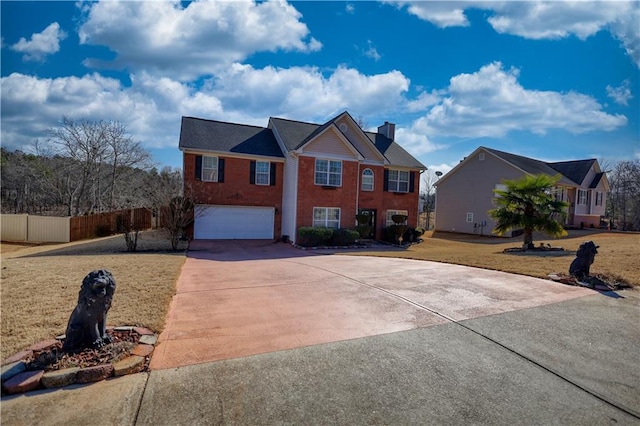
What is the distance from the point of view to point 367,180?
22.1 m

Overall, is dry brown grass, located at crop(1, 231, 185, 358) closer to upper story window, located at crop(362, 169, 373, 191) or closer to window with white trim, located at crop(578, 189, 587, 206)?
upper story window, located at crop(362, 169, 373, 191)

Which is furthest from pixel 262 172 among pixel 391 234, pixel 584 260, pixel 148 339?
pixel 148 339

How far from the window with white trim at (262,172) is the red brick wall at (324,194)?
2.49 meters

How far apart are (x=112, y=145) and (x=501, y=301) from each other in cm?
3105

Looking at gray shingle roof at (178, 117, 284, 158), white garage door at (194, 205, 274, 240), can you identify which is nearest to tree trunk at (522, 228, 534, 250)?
white garage door at (194, 205, 274, 240)

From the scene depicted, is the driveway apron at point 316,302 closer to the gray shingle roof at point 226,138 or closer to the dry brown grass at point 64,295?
the dry brown grass at point 64,295

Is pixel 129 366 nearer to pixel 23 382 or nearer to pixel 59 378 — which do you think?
pixel 59 378

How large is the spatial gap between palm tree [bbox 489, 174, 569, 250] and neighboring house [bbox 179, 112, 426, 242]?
7654 millimetres

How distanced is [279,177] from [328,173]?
3105 millimetres

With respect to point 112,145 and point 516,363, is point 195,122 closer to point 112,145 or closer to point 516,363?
point 112,145

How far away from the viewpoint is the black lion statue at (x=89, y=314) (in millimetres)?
4027

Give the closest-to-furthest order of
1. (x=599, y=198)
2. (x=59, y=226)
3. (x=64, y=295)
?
(x=64, y=295) → (x=59, y=226) → (x=599, y=198)

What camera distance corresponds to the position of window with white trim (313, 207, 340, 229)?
65.4ft

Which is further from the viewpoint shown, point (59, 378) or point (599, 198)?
point (599, 198)
